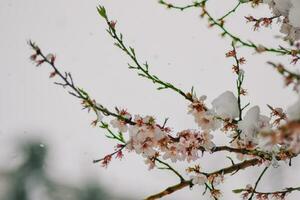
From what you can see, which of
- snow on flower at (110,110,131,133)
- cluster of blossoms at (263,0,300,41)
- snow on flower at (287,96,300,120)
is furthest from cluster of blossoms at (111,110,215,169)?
snow on flower at (287,96,300,120)

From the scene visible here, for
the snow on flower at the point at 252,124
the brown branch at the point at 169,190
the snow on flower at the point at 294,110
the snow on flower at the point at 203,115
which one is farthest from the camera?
the snow on flower at the point at 203,115

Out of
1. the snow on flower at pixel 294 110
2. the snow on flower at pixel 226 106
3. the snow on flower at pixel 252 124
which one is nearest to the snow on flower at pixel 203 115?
the snow on flower at pixel 226 106

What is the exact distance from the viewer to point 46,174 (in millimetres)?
26484

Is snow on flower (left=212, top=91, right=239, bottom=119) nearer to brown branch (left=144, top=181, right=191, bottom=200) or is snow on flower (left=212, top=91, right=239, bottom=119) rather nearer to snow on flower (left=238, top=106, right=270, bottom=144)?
snow on flower (left=238, top=106, right=270, bottom=144)

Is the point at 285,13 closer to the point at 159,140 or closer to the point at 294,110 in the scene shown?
the point at 159,140

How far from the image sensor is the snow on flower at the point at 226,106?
2.36 metres

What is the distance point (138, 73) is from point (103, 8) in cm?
44

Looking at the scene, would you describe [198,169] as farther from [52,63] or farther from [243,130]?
[52,63]

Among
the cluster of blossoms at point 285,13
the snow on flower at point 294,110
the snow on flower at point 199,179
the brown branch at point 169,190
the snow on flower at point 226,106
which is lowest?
the snow on flower at point 294,110

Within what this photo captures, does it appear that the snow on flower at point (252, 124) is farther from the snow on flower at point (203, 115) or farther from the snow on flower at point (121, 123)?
the snow on flower at point (121, 123)

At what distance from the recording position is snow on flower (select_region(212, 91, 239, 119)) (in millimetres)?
2355

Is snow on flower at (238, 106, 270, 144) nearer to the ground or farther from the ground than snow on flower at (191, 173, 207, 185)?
farther from the ground

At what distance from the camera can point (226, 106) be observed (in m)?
2.36

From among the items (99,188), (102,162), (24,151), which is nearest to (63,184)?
(99,188)
